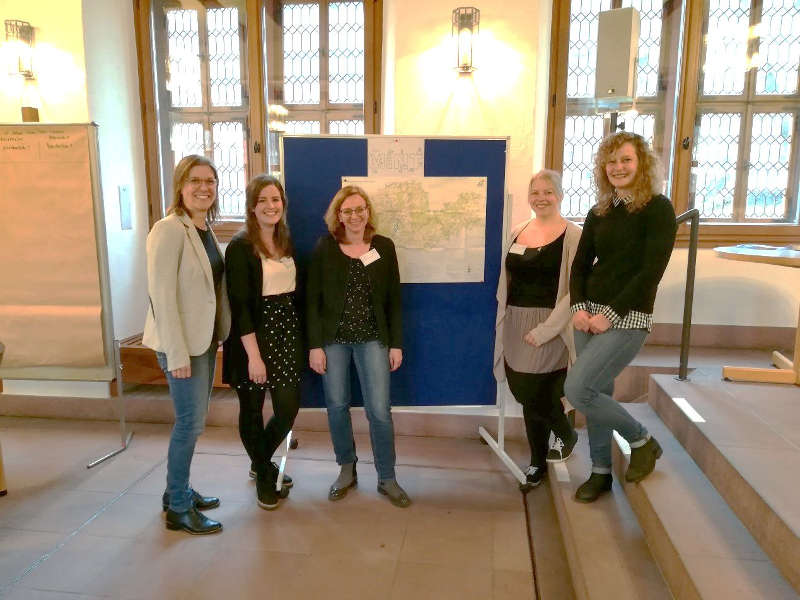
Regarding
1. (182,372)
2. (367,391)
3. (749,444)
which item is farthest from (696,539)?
(182,372)

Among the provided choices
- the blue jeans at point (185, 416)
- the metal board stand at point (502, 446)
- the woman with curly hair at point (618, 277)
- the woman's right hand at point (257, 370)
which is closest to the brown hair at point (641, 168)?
the woman with curly hair at point (618, 277)

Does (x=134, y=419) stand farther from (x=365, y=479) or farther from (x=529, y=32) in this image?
(x=529, y=32)

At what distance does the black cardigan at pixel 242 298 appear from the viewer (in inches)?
84.8

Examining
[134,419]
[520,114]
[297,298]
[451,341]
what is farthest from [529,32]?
[134,419]

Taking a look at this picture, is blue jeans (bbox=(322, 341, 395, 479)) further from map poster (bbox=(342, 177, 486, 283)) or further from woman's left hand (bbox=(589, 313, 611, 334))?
woman's left hand (bbox=(589, 313, 611, 334))

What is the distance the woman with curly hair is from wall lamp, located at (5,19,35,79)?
331 cm

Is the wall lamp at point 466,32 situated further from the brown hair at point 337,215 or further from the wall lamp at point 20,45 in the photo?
the wall lamp at point 20,45

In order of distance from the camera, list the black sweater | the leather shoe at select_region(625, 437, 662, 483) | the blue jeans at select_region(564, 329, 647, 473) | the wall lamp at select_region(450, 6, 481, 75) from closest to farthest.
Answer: the black sweater → the blue jeans at select_region(564, 329, 647, 473) → the leather shoe at select_region(625, 437, 662, 483) → the wall lamp at select_region(450, 6, 481, 75)

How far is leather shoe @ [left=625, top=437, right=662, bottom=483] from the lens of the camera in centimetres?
209

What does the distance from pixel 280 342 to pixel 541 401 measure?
1.17 meters

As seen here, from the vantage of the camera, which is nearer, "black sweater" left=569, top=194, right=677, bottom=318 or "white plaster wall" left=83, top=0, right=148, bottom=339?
"black sweater" left=569, top=194, right=677, bottom=318

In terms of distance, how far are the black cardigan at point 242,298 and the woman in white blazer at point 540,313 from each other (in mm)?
1079

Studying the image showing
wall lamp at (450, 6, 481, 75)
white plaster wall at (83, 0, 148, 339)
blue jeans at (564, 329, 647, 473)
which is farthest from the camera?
white plaster wall at (83, 0, 148, 339)

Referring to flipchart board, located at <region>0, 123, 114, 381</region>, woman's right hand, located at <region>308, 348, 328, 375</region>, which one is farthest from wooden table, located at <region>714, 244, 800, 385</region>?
flipchart board, located at <region>0, 123, 114, 381</region>
